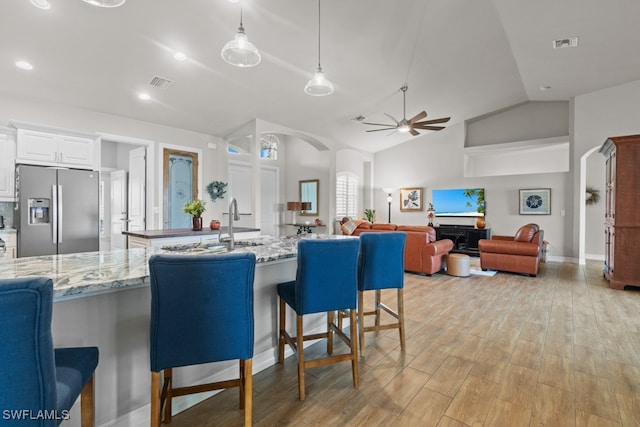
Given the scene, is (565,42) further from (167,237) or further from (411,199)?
(167,237)

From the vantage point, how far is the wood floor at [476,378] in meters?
1.80

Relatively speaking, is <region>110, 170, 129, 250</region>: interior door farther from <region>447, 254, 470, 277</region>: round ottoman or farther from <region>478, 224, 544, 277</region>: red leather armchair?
<region>478, 224, 544, 277</region>: red leather armchair

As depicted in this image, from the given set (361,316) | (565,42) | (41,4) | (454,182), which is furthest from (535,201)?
(41,4)

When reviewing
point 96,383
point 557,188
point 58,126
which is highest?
point 58,126

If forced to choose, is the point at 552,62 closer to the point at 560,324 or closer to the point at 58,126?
the point at 560,324

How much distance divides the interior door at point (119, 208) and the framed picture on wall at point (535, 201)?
8793mm

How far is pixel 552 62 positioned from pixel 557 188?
10.2 ft

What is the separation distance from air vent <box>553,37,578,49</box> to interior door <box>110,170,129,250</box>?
7810 mm

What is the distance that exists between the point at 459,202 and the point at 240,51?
7275mm

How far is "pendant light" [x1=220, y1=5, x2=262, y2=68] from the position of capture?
2.32m

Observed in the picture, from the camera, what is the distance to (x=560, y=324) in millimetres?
3232

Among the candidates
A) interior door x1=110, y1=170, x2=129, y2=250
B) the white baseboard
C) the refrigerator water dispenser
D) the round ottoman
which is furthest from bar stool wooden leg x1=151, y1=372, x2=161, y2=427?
interior door x1=110, y1=170, x2=129, y2=250

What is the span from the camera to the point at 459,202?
816 centimetres

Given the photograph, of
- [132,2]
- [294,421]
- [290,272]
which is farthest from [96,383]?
[132,2]
